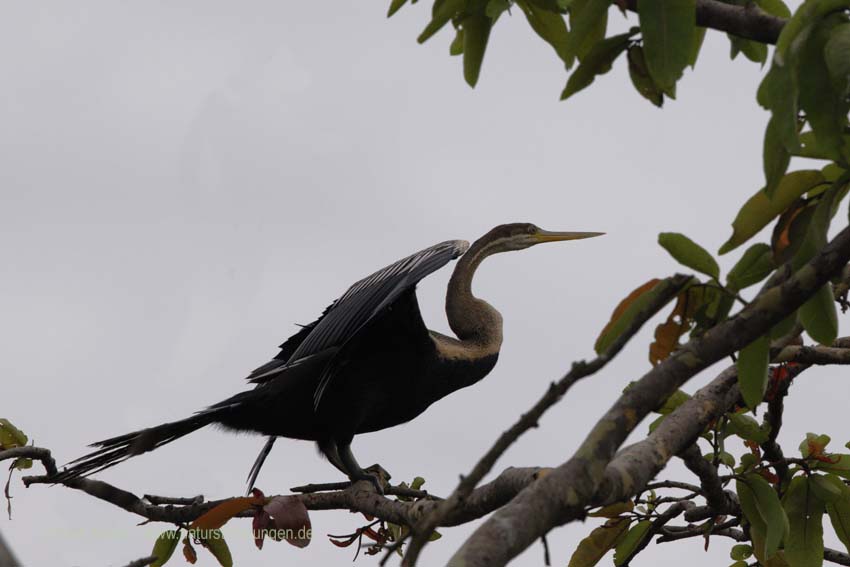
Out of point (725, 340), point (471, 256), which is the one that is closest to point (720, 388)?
point (725, 340)

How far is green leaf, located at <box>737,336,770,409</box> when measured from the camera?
75.5 inches

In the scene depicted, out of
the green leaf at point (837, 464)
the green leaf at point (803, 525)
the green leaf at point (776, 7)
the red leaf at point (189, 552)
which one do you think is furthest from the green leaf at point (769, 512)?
the red leaf at point (189, 552)

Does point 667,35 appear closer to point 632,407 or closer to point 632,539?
point 632,407

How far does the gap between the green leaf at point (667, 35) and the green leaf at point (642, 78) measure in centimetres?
20

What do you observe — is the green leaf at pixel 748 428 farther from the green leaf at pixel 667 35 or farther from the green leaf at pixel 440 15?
the green leaf at pixel 440 15

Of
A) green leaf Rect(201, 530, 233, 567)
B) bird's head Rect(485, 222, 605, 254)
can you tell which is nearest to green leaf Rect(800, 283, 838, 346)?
green leaf Rect(201, 530, 233, 567)

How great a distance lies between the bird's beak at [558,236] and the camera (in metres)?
5.33

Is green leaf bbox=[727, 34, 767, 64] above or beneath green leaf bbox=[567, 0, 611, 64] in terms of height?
above

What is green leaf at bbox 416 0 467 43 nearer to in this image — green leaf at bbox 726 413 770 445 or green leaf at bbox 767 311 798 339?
green leaf at bbox 767 311 798 339

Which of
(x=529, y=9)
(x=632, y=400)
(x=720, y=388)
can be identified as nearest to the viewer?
(x=632, y=400)

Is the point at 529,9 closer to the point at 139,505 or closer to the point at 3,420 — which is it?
the point at 139,505

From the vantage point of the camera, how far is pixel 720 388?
8.32 ft

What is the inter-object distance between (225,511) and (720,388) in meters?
1.12

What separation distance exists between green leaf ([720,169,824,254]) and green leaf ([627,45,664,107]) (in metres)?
0.36
